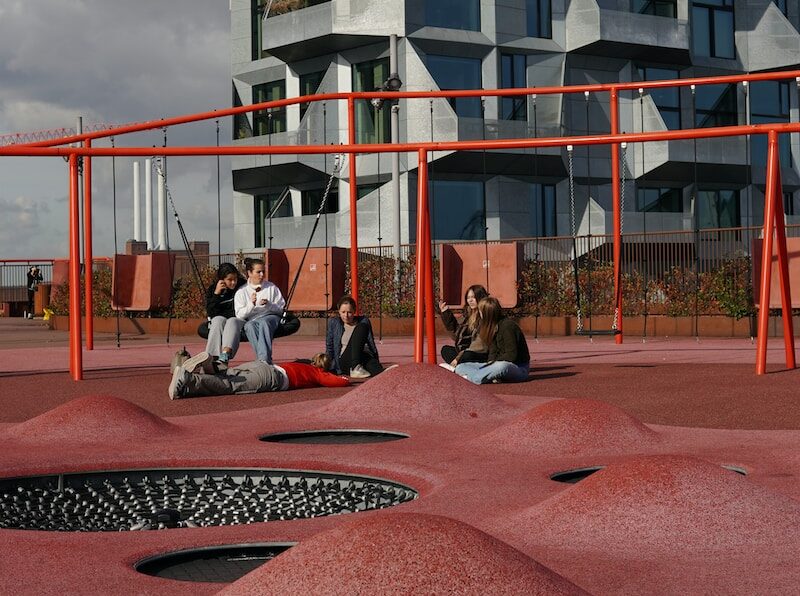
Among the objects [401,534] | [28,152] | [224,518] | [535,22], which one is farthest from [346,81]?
[401,534]

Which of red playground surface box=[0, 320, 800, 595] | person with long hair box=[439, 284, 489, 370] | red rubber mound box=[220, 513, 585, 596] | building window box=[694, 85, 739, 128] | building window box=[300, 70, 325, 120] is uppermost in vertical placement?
building window box=[300, 70, 325, 120]

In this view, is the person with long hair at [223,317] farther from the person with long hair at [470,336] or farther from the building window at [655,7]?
the building window at [655,7]

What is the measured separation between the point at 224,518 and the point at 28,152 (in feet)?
24.8

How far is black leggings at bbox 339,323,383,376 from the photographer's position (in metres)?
13.2

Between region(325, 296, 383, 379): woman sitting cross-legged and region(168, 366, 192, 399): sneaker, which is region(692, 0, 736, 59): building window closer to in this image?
region(325, 296, 383, 379): woman sitting cross-legged

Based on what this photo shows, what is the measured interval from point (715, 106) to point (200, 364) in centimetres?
3369

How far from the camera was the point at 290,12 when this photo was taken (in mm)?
40031

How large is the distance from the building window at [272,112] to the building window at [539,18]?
323 inches

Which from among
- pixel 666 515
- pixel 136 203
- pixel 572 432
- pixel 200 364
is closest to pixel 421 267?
pixel 200 364

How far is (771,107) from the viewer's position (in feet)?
144

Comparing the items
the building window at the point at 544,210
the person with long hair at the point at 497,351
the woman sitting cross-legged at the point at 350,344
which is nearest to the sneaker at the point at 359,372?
the woman sitting cross-legged at the point at 350,344

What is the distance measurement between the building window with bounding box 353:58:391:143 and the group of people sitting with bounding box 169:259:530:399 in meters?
24.8

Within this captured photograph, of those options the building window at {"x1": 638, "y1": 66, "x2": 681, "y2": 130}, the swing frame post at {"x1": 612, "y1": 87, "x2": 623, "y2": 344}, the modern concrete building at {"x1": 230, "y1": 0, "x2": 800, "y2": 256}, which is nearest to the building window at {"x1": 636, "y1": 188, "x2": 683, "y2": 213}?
the modern concrete building at {"x1": 230, "y1": 0, "x2": 800, "y2": 256}

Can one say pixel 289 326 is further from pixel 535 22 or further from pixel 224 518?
pixel 535 22
